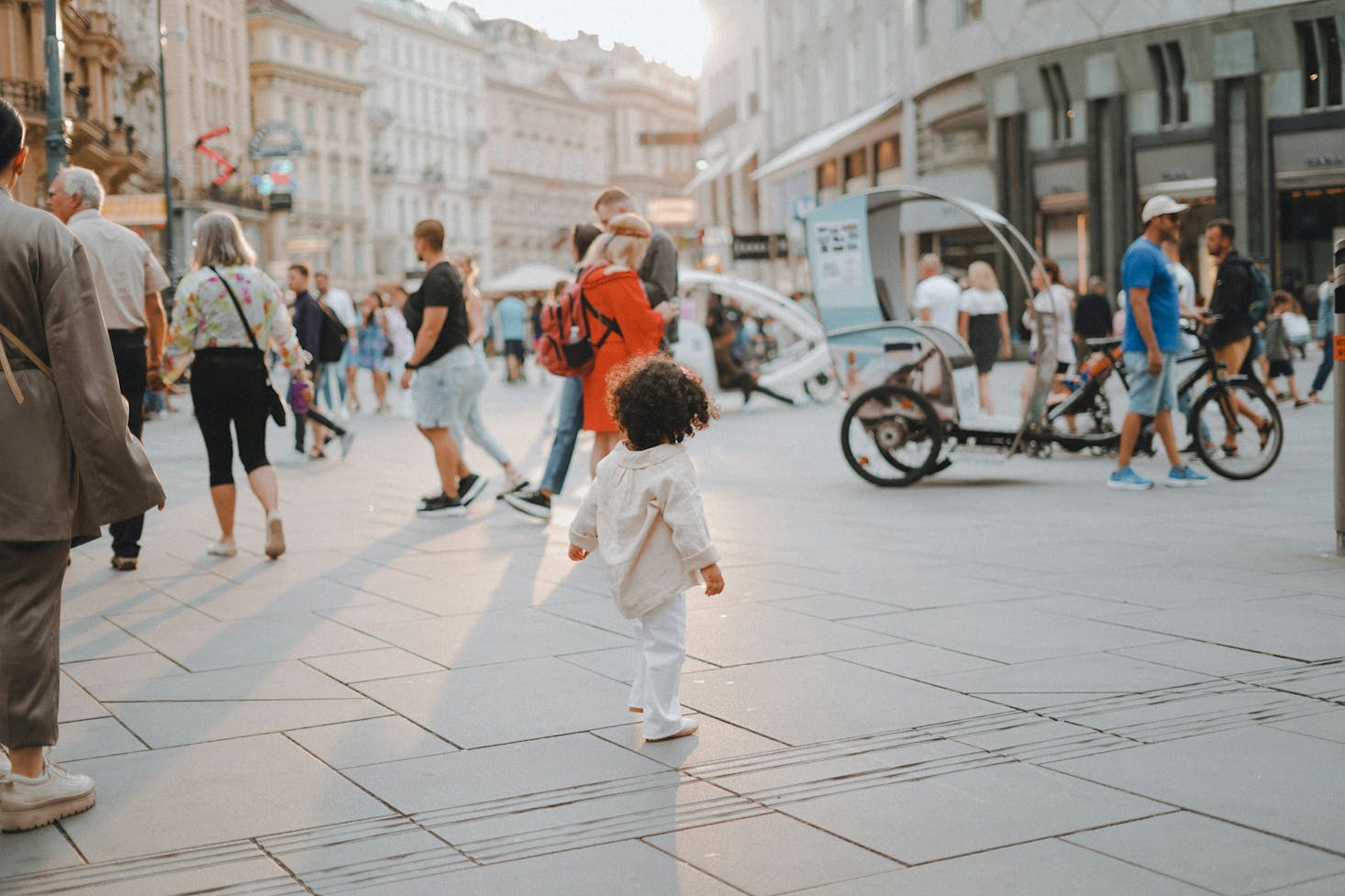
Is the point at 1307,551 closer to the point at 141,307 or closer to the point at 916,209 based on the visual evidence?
the point at 141,307

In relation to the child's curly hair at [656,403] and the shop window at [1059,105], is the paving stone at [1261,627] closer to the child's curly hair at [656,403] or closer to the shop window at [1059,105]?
the child's curly hair at [656,403]

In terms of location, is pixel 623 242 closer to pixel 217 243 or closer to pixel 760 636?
pixel 217 243

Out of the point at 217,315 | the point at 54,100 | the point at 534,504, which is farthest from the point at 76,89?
the point at 217,315

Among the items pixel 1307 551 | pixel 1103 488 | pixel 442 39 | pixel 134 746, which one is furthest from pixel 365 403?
pixel 442 39

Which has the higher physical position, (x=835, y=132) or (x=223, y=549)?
(x=835, y=132)

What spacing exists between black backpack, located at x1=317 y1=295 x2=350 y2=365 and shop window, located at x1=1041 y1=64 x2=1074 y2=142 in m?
21.2

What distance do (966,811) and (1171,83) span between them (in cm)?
3060

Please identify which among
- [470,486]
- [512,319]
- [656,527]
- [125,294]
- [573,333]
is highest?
[512,319]

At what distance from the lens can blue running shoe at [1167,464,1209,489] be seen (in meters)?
11.2

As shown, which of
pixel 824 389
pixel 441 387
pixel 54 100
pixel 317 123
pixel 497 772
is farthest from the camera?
pixel 317 123

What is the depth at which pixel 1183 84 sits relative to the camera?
32.3 meters

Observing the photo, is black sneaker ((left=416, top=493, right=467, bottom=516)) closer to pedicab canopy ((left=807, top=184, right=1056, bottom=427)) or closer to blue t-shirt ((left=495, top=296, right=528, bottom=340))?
pedicab canopy ((left=807, top=184, right=1056, bottom=427))

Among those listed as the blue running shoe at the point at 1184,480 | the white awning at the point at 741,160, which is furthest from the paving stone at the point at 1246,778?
the white awning at the point at 741,160

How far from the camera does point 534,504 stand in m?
10.2
